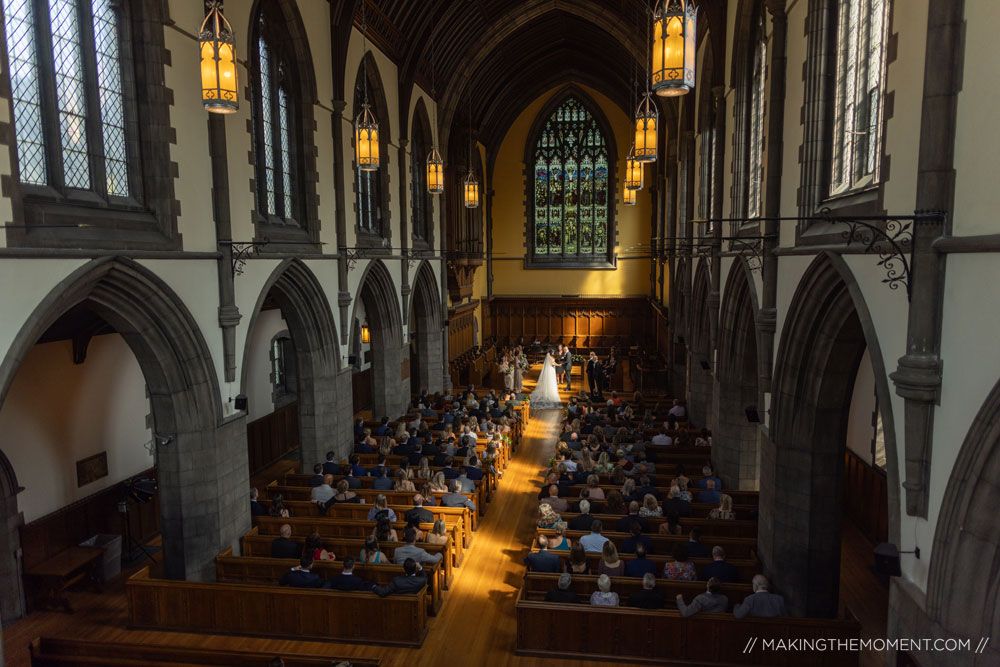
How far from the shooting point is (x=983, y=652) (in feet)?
13.5

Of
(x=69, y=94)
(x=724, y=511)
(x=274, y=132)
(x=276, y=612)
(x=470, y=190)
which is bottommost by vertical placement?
(x=276, y=612)

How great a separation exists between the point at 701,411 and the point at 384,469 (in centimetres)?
740

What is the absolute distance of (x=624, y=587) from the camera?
26.5ft

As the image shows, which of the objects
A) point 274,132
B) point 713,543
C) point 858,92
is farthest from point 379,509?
point 858,92

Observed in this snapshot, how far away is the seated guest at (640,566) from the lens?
8.19m

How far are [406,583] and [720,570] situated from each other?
3.75 metres

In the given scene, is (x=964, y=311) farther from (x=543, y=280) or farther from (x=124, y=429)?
(x=543, y=280)

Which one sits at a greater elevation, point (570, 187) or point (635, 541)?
point (570, 187)

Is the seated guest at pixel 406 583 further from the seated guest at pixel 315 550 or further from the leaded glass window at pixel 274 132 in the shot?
the leaded glass window at pixel 274 132

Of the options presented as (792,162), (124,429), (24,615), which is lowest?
(24,615)

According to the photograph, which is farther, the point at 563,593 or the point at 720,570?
the point at 720,570

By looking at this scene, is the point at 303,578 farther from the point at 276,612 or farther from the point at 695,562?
the point at 695,562

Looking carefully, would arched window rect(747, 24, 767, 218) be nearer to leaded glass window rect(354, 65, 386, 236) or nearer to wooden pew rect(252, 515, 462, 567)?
wooden pew rect(252, 515, 462, 567)

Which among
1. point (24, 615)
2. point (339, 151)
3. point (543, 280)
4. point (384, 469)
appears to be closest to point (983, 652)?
point (384, 469)
